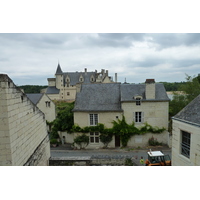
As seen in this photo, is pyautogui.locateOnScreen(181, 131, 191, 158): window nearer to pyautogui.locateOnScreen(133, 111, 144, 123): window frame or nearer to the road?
the road

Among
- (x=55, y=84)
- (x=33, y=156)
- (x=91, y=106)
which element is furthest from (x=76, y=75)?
(x=33, y=156)

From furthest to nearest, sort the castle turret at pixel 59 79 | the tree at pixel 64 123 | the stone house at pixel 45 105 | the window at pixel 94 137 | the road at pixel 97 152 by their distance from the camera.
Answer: the castle turret at pixel 59 79, the stone house at pixel 45 105, the tree at pixel 64 123, the window at pixel 94 137, the road at pixel 97 152

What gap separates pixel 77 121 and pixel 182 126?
11.6 meters

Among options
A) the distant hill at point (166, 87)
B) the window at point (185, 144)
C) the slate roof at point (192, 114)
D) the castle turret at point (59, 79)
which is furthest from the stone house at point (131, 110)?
the castle turret at point (59, 79)

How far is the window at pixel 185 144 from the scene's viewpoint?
5957 millimetres

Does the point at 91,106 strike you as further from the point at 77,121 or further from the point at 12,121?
the point at 12,121

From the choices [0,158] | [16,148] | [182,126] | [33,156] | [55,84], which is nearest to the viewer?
[0,158]

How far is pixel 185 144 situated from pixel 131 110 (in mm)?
9460

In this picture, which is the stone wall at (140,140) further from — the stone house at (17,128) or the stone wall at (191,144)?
the stone house at (17,128)

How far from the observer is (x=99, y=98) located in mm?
16656

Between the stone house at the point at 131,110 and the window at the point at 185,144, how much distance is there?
9.32 metres

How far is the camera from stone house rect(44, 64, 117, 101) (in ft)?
148

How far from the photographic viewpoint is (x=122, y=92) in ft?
53.5

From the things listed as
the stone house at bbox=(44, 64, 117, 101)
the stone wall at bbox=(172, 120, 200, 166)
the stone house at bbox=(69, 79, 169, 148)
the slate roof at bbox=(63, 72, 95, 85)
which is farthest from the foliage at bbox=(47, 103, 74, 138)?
the slate roof at bbox=(63, 72, 95, 85)
